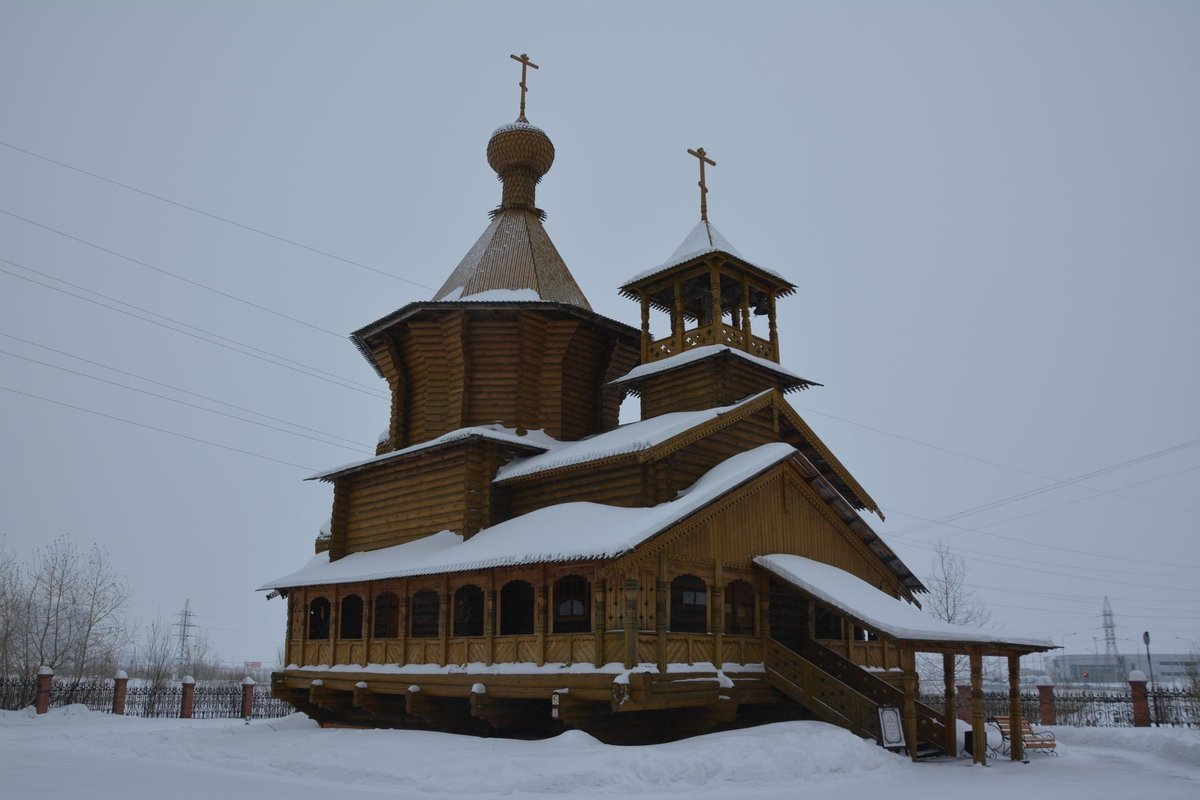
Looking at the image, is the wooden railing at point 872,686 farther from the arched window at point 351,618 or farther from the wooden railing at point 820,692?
the arched window at point 351,618

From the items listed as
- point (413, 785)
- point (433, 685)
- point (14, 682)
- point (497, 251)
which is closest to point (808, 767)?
point (413, 785)

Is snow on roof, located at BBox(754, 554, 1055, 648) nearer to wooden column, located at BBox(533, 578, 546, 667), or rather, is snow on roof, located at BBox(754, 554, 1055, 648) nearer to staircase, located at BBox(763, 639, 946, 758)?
staircase, located at BBox(763, 639, 946, 758)

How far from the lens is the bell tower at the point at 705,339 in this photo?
2295 cm

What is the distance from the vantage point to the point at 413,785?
46.6ft

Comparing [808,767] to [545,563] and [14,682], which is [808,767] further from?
[14,682]

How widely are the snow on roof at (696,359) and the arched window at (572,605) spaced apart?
5.67 m

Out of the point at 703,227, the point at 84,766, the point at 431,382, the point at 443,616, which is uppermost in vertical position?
the point at 703,227

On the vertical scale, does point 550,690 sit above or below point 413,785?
above

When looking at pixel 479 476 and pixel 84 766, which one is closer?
pixel 84 766

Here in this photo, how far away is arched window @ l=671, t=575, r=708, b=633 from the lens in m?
20.4

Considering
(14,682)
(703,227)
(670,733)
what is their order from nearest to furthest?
(670,733) < (703,227) < (14,682)

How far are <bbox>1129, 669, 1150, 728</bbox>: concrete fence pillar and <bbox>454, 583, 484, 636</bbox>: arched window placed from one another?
60.2 ft

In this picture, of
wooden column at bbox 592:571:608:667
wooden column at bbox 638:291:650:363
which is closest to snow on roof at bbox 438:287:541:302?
wooden column at bbox 638:291:650:363

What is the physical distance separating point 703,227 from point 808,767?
14.4 m
